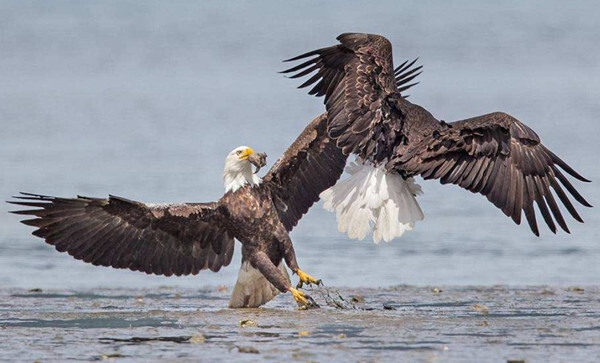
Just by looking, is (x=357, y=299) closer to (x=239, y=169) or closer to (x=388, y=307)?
(x=388, y=307)

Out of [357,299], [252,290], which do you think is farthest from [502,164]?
[252,290]

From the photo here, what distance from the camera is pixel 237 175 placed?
7.69 meters

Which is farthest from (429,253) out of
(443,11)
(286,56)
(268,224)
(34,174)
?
(443,11)

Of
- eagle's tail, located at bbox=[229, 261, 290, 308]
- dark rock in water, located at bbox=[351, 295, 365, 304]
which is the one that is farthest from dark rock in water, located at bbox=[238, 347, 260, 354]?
dark rock in water, located at bbox=[351, 295, 365, 304]

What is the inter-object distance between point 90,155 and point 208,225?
8.76m

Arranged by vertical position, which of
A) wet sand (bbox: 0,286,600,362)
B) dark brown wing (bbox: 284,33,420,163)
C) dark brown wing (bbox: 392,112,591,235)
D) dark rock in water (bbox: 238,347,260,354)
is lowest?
dark rock in water (bbox: 238,347,260,354)

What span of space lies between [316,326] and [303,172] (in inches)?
61.2

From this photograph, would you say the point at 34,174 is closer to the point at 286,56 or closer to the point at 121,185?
the point at 121,185

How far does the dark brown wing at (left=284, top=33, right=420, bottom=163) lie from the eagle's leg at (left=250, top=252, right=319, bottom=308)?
746 millimetres

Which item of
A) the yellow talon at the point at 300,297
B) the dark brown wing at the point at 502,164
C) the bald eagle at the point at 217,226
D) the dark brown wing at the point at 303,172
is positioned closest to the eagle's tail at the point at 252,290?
the bald eagle at the point at 217,226

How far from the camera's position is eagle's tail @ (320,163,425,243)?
24.9 feet

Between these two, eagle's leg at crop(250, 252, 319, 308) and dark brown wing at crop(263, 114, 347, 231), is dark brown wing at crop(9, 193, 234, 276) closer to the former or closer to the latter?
eagle's leg at crop(250, 252, 319, 308)

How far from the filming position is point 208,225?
7762 millimetres

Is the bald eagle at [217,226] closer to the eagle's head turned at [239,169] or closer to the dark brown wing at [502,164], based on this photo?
the eagle's head turned at [239,169]
